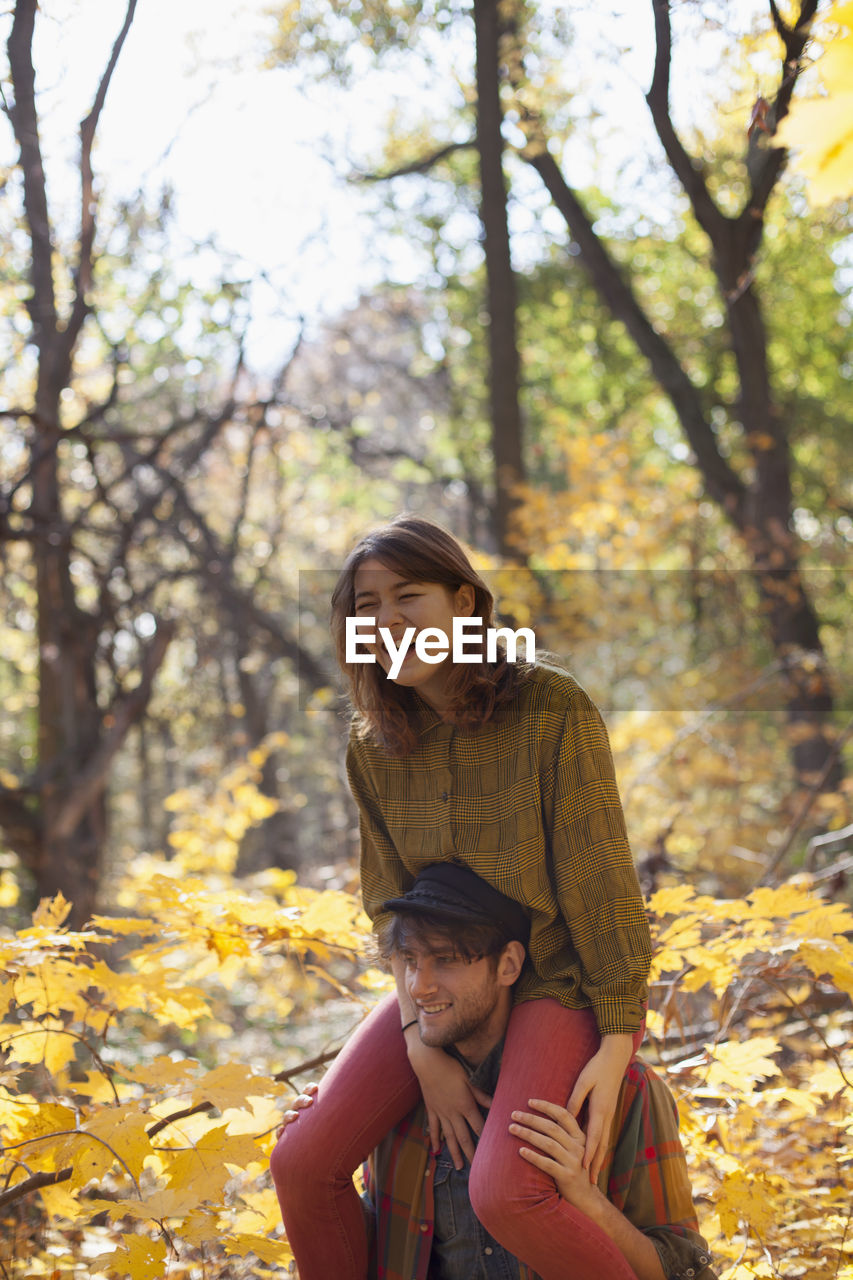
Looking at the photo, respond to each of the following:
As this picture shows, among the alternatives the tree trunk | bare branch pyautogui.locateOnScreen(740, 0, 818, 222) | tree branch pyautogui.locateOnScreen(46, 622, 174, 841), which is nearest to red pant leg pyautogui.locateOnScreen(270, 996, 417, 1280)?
bare branch pyautogui.locateOnScreen(740, 0, 818, 222)

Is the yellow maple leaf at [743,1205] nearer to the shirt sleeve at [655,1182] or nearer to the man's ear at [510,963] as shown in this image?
the shirt sleeve at [655,1182]

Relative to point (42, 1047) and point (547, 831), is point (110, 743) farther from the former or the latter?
point (547, 831)

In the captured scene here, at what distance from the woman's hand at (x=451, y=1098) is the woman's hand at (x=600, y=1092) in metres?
0.23

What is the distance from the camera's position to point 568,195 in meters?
7.01

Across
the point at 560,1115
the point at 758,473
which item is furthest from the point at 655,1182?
the point at 758,473

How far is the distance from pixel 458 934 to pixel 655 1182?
0.54 meters

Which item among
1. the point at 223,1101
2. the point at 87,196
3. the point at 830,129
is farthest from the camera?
the point at 87,196

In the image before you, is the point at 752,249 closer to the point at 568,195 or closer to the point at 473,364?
the point at 568,195

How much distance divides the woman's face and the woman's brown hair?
2cm

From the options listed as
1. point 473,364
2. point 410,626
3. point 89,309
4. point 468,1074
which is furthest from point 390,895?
point 473,364

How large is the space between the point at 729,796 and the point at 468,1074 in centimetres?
712

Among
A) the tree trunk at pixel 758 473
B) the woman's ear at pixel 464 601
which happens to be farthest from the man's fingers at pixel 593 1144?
the tree trunk at pixel 758 473

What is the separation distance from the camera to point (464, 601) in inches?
78.7

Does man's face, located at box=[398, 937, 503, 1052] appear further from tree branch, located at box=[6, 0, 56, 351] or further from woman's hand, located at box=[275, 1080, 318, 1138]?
tree branch, located at box=[6, 0, 56, 351]
